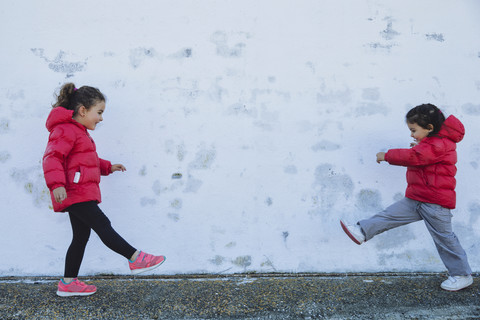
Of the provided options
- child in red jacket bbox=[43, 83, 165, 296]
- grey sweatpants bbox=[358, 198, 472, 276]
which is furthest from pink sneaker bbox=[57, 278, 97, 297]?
grey sweatpants bbox=[358, 198, 472, 276]

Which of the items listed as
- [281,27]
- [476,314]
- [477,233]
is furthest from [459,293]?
[281,27]

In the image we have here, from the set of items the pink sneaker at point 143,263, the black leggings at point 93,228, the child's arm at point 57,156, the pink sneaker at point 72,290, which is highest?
the child's arm at point 57,156

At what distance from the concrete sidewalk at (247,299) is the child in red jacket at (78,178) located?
0.73 ft

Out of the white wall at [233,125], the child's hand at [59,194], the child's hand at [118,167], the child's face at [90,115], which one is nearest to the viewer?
the child's hand at [59,194]

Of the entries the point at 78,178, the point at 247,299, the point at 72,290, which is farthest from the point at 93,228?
the point at 247,299

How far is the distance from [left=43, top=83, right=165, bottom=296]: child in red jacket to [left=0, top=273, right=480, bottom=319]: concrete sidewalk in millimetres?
223

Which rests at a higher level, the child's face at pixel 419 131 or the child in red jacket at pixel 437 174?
the child's face at pixel 419 131

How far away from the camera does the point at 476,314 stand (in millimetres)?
2453

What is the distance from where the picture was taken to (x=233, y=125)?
319 cm

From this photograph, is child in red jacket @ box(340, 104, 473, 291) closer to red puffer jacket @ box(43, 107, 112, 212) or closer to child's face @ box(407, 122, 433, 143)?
child's face @ box(407, 122, 433, 143)

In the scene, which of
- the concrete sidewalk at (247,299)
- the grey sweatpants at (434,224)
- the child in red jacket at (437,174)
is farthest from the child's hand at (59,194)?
the child in red jacket at (437,174)

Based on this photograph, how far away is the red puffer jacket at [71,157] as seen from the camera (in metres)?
2.50

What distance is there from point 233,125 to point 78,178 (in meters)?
1.24

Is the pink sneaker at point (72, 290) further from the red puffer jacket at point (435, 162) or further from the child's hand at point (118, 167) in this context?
the red puffer jacket at point (435, 162)
